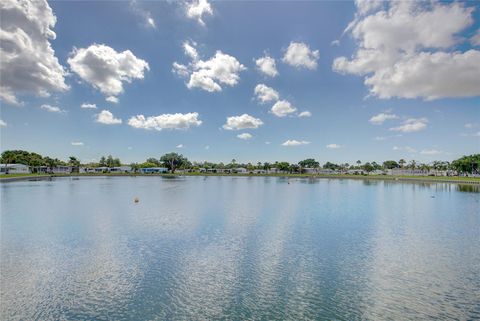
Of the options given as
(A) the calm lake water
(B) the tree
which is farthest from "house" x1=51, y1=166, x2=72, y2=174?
(B) the tree

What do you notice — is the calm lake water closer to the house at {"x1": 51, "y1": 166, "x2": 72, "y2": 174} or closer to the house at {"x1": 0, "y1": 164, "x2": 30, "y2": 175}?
the house at {"x1": 0, "y1": 164, "x2": 30, "y2": 175}

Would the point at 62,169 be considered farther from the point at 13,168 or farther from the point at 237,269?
the point at 237,269

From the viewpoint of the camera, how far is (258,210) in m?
36.6

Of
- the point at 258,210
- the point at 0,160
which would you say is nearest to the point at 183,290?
the point at 258,210

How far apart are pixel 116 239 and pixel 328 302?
55.8 feet

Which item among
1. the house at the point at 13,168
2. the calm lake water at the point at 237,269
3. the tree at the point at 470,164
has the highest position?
the tree at the point at 470,164

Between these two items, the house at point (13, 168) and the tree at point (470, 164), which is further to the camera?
the tree at point (470, 164)

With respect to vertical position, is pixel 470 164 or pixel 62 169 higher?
pixel 470 164

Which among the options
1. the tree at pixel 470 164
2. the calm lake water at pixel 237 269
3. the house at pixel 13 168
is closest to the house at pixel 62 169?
the house at pixel 13 168

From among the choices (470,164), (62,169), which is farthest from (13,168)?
(470,164)

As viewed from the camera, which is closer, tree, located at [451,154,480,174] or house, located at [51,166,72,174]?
tree, located at [451,154,480,174]

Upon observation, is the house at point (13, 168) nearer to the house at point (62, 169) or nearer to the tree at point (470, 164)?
the house at point (62, 169)

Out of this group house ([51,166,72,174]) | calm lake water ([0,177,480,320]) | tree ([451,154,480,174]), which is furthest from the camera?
house ([51,166,72,174])

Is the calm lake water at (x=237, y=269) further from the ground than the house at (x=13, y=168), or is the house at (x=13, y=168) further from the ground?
the house at (x=13, y=168)
